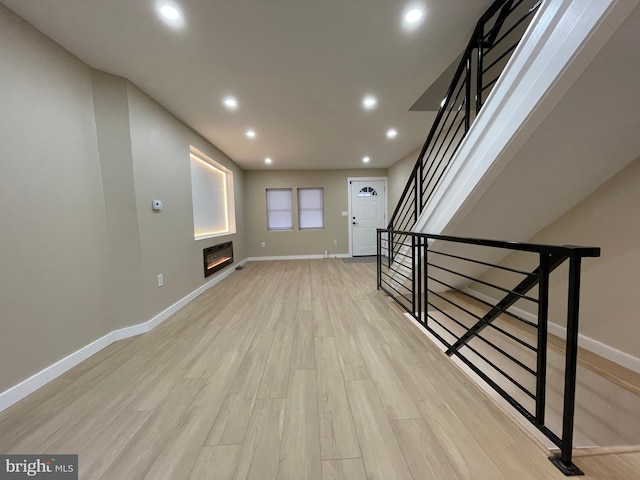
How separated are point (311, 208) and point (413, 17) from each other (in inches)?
181

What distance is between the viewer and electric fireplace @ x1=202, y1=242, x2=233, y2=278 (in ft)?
11.4

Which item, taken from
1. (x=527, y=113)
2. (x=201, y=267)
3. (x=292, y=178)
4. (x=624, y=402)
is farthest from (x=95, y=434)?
(x=292, y=178)

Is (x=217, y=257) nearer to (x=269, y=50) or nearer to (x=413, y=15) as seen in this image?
(x=269, y=50)

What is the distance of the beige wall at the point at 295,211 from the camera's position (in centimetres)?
573

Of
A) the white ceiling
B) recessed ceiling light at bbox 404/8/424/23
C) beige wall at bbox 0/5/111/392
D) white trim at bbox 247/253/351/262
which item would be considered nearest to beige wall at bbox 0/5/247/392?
beige wall at bbox 0/5/111/392

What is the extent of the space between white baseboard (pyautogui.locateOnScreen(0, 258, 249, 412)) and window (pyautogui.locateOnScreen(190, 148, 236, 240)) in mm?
1277

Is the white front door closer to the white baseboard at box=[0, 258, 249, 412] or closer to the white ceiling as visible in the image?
the white ceiling

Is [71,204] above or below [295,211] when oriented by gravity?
below

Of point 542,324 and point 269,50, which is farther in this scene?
point 269,50

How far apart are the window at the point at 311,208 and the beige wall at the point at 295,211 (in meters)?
0.14

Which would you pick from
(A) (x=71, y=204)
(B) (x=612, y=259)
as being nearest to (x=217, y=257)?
(A) (x=71, y=204)

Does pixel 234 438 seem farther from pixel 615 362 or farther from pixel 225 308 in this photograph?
pixel 615 362

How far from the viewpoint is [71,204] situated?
1.66 metres

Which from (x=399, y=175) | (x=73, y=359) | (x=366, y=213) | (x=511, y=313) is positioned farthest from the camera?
(x=366, y=213)
